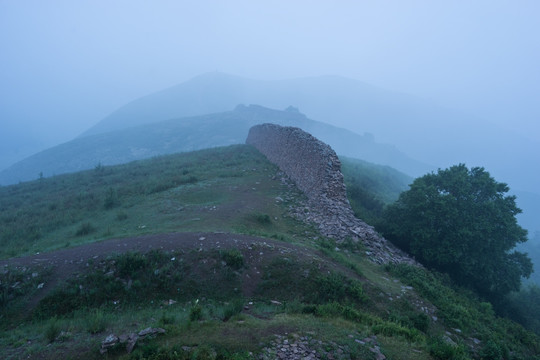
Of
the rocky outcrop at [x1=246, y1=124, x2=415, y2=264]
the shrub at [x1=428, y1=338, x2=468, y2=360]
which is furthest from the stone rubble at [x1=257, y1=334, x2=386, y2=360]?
the rocky outcrop at [x1=246, y1=124, x2=415, y2=264]

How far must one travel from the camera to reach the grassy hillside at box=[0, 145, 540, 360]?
536 centimetres

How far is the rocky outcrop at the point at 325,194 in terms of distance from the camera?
12688 millimetres

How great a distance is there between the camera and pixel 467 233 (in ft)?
43.1

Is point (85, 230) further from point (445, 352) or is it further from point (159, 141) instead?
point (159, 141)

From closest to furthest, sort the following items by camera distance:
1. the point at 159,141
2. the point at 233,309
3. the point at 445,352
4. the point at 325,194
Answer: the point at 445,352 → the point at 233,309 → the point at 325,194 → the point at 159,141

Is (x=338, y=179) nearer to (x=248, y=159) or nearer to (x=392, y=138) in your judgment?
(x=248, y=159)

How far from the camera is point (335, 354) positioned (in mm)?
5090

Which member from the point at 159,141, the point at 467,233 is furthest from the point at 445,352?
the point at 159,141

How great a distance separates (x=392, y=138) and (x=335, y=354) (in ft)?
567

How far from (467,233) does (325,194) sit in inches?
264

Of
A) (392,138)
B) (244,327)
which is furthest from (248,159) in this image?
(392,138)

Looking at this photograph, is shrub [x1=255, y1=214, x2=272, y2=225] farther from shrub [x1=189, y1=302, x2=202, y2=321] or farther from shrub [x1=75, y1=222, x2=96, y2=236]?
shrub [x1=75, y1=222, x2=96, y2=236]

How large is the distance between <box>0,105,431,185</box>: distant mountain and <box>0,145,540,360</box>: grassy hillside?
184ft

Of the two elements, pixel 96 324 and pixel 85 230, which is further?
pixel 85 230
